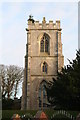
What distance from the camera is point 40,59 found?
148 feet

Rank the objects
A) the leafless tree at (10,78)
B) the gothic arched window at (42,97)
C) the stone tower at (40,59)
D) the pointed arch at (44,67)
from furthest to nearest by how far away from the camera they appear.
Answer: the leafless tree at (10,78)
the pointed arch at (44,67)
the stone tower at (40,59)
the gothic arched window at (42,97)

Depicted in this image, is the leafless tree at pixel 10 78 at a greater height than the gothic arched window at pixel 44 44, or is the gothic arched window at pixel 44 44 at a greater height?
the gothic arched window at pixel 44 44

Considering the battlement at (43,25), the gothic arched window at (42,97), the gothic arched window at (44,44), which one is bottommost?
the gothic arched window at (42,97)

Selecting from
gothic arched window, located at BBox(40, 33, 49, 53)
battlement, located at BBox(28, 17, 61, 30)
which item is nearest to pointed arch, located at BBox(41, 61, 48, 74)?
gothic arched window, located at BBox(40, 33, 49, 53)

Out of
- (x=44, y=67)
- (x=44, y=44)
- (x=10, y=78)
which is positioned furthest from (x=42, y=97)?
(x=10, y=78)

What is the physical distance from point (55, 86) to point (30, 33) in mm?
18502

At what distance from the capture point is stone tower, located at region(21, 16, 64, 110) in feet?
143

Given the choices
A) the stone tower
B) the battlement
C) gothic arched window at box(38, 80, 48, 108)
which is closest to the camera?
gothic arched window at box(38, 80, 48, 108)

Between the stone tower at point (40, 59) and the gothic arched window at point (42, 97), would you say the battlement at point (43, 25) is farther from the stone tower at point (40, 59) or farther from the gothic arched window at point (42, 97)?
the gothic arched window at point (42, 97)

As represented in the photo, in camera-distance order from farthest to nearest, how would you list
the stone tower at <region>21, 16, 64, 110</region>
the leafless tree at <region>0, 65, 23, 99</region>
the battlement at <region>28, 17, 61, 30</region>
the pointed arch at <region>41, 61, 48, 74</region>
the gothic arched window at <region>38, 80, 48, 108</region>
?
the leafless tree at <region>0, 65, 23, 99</region>
the battlement at <region>28, 17, 61, 30</region>
the pointed arch at <region>41, 61, 48, 74</region>
the stone tower at <region>21, 16, 64, 110</region>
the gothic arched window at <region>38, 80, 48, 108</region>

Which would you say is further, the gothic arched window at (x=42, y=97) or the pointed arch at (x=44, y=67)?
the pointed arch at (x=44, y=67)

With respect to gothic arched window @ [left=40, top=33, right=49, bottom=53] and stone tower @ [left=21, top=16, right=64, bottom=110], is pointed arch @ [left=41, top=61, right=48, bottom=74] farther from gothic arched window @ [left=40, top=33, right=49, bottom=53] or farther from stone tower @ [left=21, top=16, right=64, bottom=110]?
gothic arched window @ [left=40, top=33, right=49, bottom=53]

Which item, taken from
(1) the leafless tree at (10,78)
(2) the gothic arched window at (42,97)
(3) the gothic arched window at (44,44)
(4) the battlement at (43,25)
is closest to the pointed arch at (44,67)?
(3) the gothic arched window at (44,44)

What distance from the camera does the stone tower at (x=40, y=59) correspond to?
4350cm
